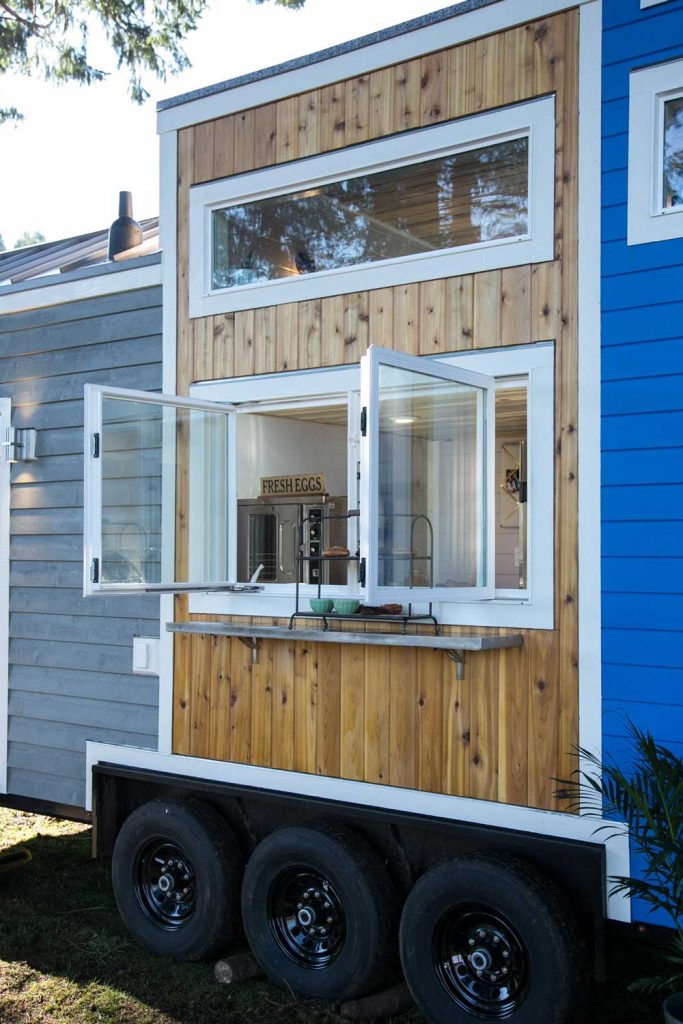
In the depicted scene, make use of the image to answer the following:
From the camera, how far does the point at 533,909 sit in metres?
3.65

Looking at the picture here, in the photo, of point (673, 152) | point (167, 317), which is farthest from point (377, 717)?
point (673, 152)

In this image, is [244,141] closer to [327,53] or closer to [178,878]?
[327,53]

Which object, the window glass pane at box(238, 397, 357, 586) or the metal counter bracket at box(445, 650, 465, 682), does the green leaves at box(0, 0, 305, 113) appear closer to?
the window glass pane at box(238, 397, 357, 586)

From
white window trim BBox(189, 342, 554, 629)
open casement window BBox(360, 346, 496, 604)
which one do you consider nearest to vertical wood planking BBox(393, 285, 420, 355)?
white window trim BBox(189, 342, 554, 629)

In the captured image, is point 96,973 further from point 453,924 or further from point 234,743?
point 453,924

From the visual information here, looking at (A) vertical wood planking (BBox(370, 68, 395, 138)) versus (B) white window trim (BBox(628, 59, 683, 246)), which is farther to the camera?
(A) vertical wood planking (BBox(370, 68, 395, 138))

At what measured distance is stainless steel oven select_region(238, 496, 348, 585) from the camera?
194 inches

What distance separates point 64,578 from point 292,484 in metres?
1.27

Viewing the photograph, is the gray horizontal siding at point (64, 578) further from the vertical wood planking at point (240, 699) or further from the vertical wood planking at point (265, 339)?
the vertical wood planking at point (265, 339)

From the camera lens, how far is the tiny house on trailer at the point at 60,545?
523 cm

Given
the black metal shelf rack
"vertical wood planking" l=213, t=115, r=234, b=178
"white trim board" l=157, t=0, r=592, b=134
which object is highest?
"white trim board" l=157, t=0, r=592, b=134

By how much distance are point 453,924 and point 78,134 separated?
19.5m

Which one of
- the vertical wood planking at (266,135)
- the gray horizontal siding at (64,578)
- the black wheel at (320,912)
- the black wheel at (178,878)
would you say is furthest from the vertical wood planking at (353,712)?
the vertical wood planking at (266,135)

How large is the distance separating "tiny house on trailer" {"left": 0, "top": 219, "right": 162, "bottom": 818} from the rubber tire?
1.71 meters
